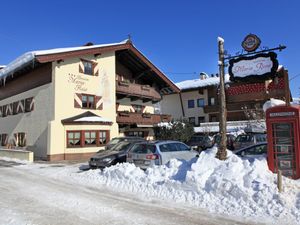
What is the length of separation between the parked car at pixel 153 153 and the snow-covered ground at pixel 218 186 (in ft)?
3.46

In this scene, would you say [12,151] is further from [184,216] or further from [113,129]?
[184,216]

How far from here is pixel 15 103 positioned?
28922mm

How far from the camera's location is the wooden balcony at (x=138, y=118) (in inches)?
1123

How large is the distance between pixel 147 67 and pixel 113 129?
832cm

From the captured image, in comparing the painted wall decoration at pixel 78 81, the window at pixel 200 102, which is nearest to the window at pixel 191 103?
the window at pixel 200 102

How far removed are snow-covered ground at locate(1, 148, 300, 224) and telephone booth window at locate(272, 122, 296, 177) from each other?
0.47m

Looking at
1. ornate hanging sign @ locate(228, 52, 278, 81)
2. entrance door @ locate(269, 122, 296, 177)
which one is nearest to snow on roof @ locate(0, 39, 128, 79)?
ornate hanging sign @ locate(228, 52, 278, 81)

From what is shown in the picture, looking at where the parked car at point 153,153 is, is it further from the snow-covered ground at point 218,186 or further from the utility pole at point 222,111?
the utility pole at point 222,111

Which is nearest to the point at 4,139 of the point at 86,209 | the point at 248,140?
the point at 248,140

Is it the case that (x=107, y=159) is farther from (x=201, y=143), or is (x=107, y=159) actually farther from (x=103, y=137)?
(x=201, y=143)

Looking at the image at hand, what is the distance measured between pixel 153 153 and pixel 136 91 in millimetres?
17864

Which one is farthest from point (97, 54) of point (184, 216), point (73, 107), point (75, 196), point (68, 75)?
point (184, 216)

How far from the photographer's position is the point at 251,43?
38.5 feet

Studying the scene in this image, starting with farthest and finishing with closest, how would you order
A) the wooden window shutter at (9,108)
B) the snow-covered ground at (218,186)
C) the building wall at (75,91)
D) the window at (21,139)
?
1. the wooden window shutter at (9,108)
2. the window at (21,139)
3. the building wall at (75,91)
4. the snow-covered ground at (218,186)
